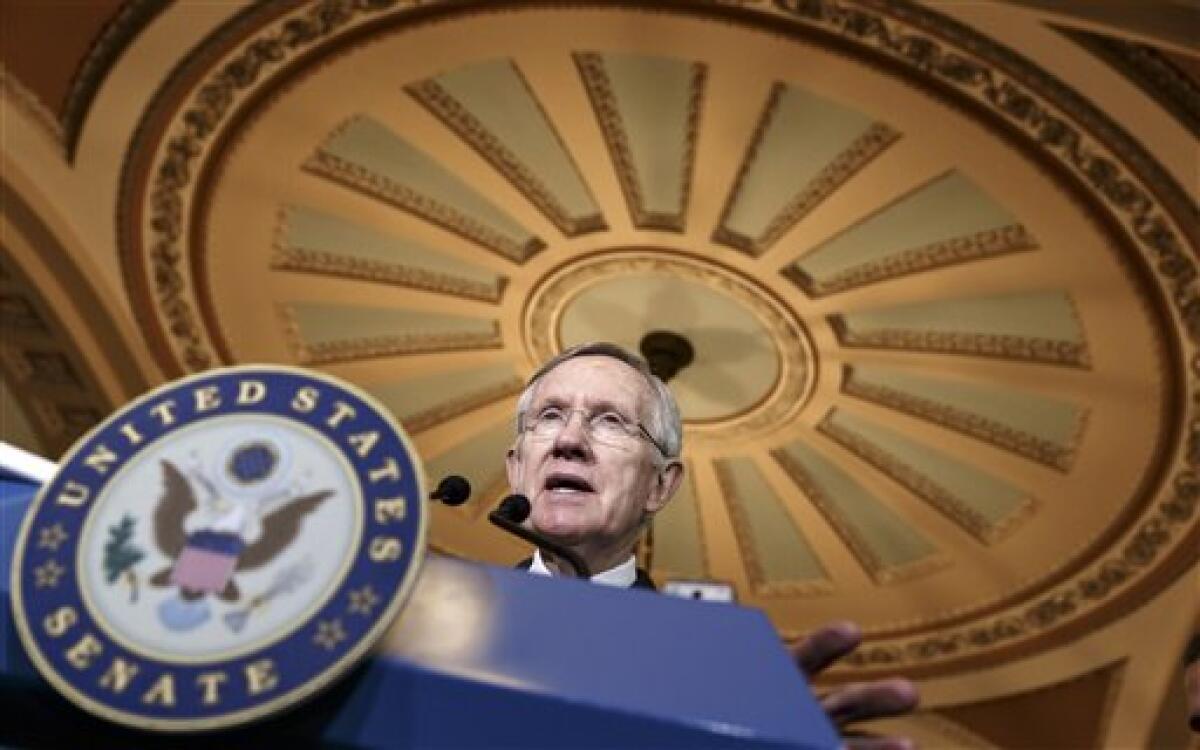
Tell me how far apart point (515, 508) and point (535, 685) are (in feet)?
2.49

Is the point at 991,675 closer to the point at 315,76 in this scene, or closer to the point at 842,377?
the point at 842,377

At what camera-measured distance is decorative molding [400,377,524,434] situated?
20.8ft

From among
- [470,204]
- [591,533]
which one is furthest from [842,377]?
[591,533]

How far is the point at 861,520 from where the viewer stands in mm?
6598

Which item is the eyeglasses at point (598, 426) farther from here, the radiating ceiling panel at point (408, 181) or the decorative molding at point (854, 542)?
the decorative molding at point (854, 542)

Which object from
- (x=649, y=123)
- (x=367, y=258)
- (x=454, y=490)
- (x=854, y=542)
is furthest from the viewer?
(x=854, y=542)

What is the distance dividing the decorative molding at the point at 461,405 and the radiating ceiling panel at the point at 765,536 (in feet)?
4.02

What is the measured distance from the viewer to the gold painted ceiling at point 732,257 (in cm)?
434

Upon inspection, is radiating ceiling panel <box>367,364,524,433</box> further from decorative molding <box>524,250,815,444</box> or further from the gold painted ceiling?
decorative molding <box>524,250,815,444</box>

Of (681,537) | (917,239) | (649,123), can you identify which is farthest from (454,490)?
(681,537)

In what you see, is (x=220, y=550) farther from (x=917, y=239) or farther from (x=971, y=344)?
(x=971, y=344)

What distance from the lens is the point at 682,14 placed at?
13.9 feet

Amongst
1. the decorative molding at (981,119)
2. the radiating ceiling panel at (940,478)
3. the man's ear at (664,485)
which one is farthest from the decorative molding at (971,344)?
the man's ear at (664,485)

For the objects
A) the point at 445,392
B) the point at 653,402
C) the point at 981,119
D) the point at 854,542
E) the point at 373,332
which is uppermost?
the point at 373,332
